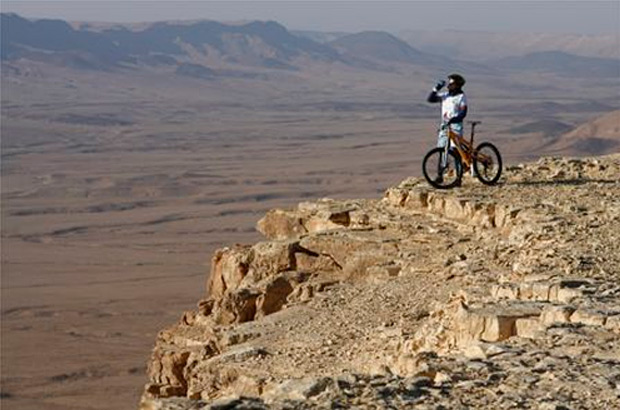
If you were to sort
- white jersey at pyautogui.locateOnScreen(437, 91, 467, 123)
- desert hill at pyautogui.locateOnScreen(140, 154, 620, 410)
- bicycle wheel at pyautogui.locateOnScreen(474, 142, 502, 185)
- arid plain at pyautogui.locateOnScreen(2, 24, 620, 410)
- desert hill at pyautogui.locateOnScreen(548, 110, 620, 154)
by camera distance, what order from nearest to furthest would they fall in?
desert hill at pyautogui.locateOnScreen(140, 154, 620, 410)
white jersey at pyautogui.locateOnScreen(437, 91, 467, 123)
bicycle wheel at pyautogui.locateOnScreen(474, 142, 502, 185)
arid plain at pyautogui.locateOnScreen(2, 24, 620, 410)
desert hill at pyautogui.locateOnScreen(548, 110, 620, 154)

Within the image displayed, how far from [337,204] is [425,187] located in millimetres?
1018

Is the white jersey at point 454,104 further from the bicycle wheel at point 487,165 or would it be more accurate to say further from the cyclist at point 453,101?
the bicycle wheel at point 487,165

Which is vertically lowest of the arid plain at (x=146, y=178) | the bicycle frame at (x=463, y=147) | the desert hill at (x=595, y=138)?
the arid plain at (x=146, y=178)

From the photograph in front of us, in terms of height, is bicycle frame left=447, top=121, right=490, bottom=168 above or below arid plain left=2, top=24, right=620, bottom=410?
above

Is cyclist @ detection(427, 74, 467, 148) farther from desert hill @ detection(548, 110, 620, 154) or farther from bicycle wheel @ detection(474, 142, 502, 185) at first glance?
desert hill @ detection(548, 110, 620, 154)

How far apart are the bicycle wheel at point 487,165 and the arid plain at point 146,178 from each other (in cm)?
1843

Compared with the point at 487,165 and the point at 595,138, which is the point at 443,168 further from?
the point at 595,138

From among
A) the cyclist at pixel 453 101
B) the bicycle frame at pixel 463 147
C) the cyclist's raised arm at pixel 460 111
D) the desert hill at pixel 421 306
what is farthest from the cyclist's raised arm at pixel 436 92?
the desert hill at pixel 421 306

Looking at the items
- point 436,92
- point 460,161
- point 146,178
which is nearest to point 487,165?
point 460,161

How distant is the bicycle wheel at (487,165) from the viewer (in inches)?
542

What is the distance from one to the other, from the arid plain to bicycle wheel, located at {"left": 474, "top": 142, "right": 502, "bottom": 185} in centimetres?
1843

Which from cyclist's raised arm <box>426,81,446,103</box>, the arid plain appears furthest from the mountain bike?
the arid plain

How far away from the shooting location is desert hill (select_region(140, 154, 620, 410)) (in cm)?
647

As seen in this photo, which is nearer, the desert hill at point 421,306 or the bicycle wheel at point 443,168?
the desert hill at point 421,306
